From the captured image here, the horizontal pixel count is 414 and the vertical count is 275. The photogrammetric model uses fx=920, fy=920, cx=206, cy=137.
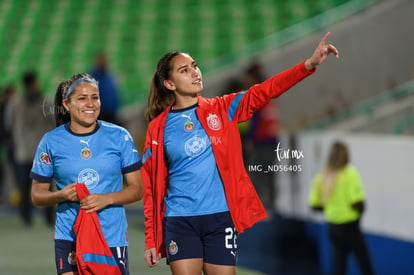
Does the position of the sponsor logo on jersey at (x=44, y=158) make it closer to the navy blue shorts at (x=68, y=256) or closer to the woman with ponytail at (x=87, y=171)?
the woman with ponytail at (x=87, y=171)

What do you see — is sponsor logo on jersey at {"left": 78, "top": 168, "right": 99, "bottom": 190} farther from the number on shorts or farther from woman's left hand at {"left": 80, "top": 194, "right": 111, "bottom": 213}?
the number on shorts

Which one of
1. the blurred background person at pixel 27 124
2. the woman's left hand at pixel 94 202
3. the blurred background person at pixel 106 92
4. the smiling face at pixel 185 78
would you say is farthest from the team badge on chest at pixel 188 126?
the blurred background person at pixel 106 92

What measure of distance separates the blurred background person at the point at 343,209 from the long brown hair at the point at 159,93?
3.92m

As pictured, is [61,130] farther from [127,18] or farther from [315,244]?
[127,18]

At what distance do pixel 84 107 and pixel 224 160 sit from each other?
0.76 metres

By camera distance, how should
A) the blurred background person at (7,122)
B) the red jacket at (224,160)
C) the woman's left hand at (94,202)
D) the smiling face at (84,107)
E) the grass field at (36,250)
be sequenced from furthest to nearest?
1. the blurred background person at (7,122)
2. the grass field at (36,250)
3. the red jacket at (224,160)
4. the smiling face at (84,107)
5. the woman's left hand at (94,202)

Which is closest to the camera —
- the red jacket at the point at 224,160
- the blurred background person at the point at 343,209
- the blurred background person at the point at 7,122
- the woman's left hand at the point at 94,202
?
the woman's left hand at the point at 94,202

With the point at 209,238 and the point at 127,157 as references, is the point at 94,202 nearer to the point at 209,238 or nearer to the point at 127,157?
the point at 127,157

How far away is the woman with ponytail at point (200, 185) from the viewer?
4.70 metres

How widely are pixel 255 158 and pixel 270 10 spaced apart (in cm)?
1608

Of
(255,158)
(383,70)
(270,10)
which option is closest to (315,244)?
(383,70)

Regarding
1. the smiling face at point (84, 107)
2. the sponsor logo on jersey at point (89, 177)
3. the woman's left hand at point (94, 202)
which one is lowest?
the woman's left hand at point (94, 202)

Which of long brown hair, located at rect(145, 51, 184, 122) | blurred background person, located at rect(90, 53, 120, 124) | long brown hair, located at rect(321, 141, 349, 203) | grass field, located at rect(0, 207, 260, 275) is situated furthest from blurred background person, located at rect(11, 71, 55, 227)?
long brown hair, located at rect(145, 51, 184, 122)

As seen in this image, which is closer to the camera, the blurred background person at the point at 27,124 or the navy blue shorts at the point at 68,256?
the navy blue shorts at the point at 68,256
